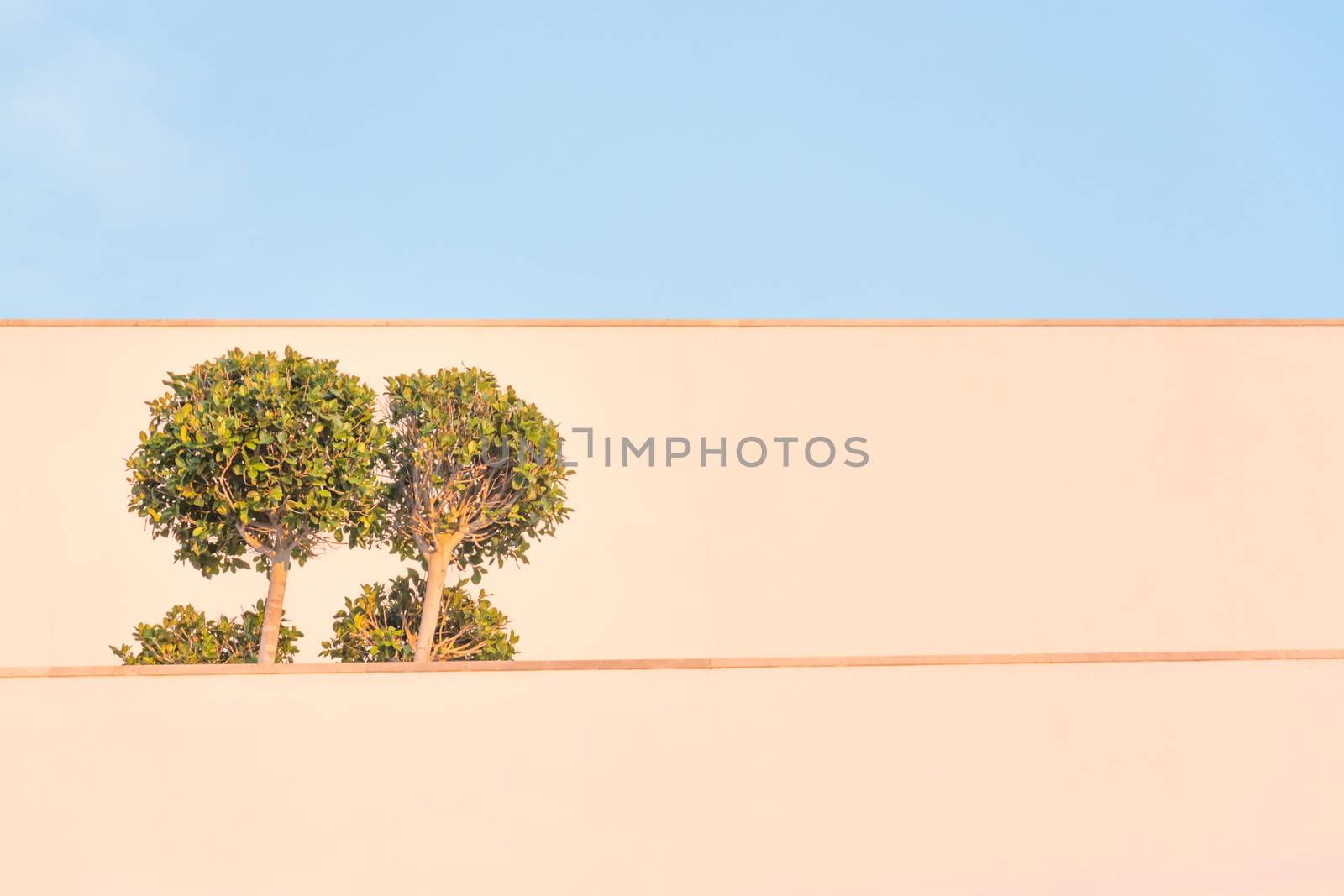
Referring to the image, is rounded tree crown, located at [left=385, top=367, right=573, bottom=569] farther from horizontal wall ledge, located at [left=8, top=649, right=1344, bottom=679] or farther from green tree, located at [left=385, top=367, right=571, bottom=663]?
horizontal wall ledge, located at [left=8, top=649, right=1344, bottom=679]

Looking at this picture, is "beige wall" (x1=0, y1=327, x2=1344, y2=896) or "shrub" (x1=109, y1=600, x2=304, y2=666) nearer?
"shrub" (x1=109, y1=600, x2=304, y2=666)

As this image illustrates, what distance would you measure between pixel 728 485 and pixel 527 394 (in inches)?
125

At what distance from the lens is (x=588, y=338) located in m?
19.1

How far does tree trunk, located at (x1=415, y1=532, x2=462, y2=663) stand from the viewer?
14.8 metres

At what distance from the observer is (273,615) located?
46.5 ft

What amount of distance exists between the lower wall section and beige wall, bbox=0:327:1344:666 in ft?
18.0

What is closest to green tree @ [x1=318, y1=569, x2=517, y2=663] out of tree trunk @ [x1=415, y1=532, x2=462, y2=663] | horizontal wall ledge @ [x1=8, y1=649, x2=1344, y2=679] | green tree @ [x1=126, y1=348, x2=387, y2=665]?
tree trunk @ [x1=415, y1=532, x2=462, y2=663]

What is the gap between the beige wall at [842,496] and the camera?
1820 centimetres

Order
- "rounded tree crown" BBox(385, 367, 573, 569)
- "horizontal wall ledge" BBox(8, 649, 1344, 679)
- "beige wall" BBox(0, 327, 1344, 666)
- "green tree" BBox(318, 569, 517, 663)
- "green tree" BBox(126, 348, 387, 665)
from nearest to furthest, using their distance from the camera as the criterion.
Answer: "horizontal wall ledge" BBox(8, 649, 1344, 679), "green tree" BBox(126, 348, 387, 665), "rounded tree crown" BBox(385, 367, 573, 569), "green tree" BBox(318, 569, 517, 663), "beige wall" BBox(0, 327, 1344, 666)

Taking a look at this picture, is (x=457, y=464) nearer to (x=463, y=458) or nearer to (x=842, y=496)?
(x=463, y=458)

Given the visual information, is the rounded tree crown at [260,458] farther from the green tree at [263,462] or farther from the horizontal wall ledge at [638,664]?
the horizontal wall ledge at [638,664]

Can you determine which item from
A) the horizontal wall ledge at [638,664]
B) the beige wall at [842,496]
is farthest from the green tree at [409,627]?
the horizontal wall ledge at [638,664]

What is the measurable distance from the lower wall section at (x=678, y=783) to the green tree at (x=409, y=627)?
9.30ft

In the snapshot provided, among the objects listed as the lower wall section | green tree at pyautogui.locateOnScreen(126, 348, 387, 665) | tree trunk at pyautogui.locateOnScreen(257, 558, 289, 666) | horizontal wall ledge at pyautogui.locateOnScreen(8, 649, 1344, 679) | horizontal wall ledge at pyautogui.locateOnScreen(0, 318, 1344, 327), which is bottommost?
the lower wall section
